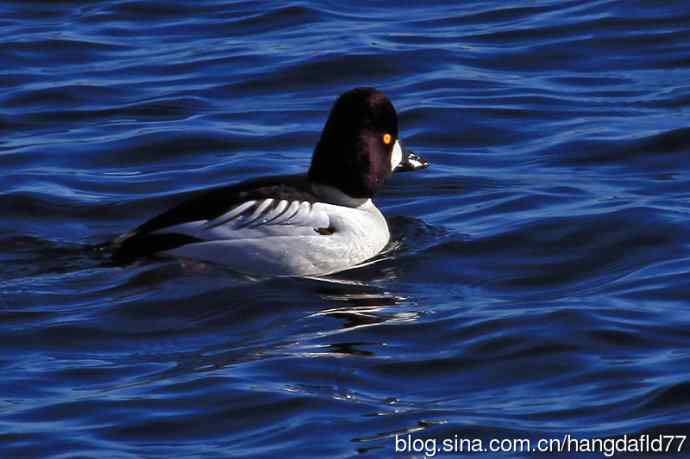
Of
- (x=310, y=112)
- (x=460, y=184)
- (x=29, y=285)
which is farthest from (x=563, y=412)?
(x=310, y=112)

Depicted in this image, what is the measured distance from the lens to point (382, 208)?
44.3ft

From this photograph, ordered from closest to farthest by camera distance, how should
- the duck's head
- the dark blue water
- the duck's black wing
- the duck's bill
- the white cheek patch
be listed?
the dark blue water < the duck's black wing < the duck's head < the white cheek patch < the duck's bill

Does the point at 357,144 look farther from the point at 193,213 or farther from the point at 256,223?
the point at 193,213

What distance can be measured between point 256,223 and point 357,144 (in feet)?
3.19

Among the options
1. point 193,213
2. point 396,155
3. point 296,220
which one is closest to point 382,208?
point 396,155

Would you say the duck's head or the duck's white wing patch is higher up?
the duck's head

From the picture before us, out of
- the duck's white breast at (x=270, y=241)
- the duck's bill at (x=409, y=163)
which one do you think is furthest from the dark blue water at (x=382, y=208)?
the duck's bill at (x=409, y=163)

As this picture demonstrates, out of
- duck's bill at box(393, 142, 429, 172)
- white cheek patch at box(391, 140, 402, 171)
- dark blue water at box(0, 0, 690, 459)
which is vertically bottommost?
dark blue water at box(0, 0, 690, 459)

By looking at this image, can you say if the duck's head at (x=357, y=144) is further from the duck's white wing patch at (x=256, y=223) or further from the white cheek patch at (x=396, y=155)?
the duck's white wing patch at (x=256, y=223)

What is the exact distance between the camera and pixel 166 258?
11.8 metres

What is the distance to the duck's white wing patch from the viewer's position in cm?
1181

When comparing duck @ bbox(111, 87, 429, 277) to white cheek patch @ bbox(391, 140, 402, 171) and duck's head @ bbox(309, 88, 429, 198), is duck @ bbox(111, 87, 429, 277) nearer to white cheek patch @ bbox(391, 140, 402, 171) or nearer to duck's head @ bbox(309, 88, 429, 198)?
duck's head @ bbox(309, 88, 429, 198)

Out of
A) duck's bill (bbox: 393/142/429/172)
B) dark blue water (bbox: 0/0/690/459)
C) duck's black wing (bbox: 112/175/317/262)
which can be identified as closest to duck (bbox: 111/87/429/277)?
duck's black wing (bbox: 112/175/317/262)

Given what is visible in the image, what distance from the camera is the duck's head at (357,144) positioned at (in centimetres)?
1230
